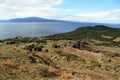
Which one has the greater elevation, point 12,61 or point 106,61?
point 12,61

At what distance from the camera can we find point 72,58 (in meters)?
34.4

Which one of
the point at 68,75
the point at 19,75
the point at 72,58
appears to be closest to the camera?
the point at 19,75

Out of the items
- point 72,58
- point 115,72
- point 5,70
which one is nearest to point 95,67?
point 115,72

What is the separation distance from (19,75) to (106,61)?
1868 centimetres

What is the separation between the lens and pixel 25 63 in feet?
76.3

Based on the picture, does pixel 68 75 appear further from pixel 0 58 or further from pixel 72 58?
pixel 72 58

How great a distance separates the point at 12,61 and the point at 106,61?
17098 mm

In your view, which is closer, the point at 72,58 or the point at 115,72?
the point at 115,72

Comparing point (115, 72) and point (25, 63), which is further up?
point (25, 63)

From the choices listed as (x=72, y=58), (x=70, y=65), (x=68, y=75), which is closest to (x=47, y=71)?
(x=68, y=75)

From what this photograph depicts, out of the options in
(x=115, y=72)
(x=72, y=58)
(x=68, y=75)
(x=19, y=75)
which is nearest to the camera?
(x=19, y=75)

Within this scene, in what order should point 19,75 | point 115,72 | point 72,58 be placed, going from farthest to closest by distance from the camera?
point 72,58 → point 115,72 → point 19,75

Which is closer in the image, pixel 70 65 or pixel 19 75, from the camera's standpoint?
pixel 19 75

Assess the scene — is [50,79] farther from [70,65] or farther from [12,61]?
[70,65]
